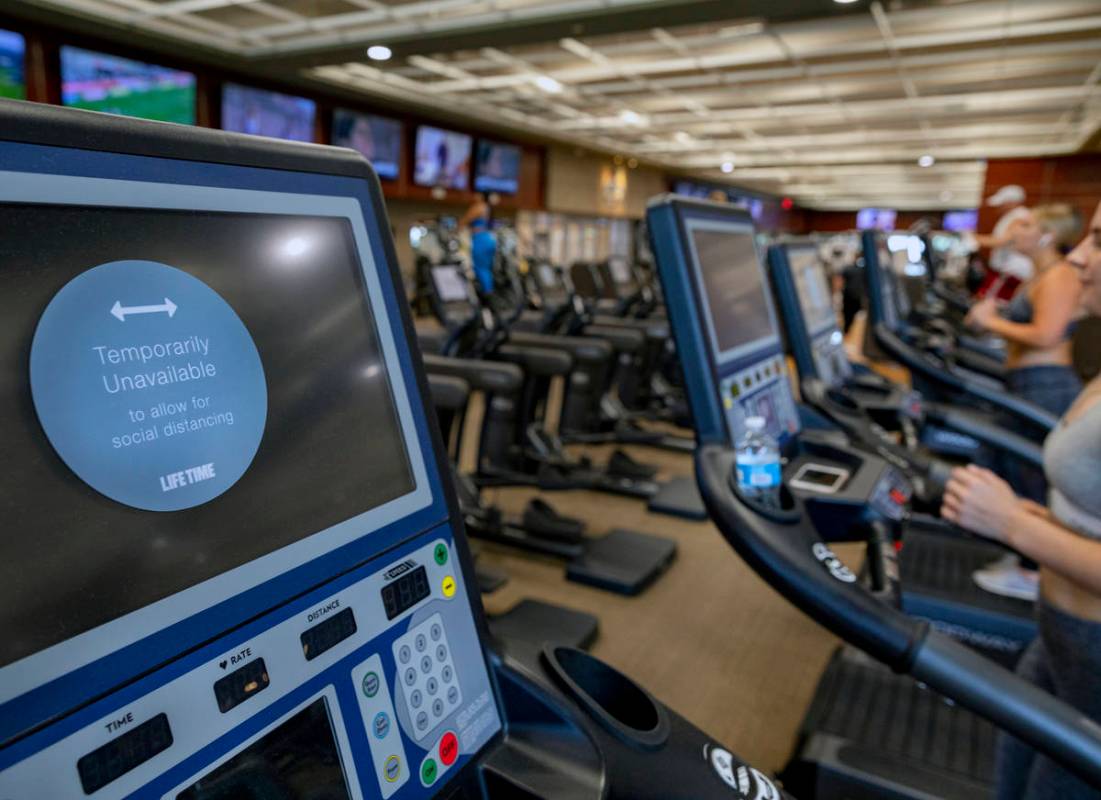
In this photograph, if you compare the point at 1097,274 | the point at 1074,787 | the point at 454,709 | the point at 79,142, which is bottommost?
the point at 1074,787

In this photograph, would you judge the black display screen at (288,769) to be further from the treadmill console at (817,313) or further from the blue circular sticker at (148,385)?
the treadmill console at (817,313)

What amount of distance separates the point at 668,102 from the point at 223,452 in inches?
398

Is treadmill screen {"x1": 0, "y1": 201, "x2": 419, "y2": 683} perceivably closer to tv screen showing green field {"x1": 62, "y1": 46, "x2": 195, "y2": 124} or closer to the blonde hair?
the blonde hair

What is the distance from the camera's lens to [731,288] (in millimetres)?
1494

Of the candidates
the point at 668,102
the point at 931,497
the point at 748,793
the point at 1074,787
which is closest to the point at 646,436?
the point at 931,497

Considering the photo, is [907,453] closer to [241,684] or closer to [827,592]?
[827,592]

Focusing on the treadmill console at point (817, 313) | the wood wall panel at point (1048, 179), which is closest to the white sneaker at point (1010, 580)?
the treadmill console at point (817, 313)

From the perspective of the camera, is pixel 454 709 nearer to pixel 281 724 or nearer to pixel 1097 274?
pixel 281 724

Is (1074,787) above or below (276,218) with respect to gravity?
below

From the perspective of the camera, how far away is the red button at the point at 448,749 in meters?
0.65

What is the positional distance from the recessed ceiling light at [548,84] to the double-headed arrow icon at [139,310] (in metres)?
8.66

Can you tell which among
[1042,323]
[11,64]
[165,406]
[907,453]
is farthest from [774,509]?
[11,64]

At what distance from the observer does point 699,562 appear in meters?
3.55

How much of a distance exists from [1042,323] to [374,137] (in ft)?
28.0
